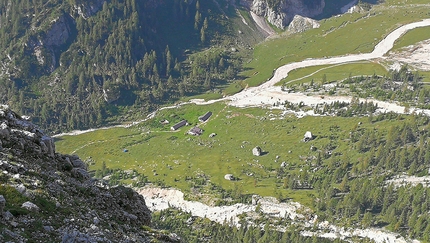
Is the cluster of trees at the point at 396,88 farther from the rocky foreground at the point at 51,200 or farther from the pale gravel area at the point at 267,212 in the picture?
the rocky foreground at the point at 51,200

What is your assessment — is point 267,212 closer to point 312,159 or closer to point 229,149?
point 312,159

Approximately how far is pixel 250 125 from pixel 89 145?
9522 centimetres

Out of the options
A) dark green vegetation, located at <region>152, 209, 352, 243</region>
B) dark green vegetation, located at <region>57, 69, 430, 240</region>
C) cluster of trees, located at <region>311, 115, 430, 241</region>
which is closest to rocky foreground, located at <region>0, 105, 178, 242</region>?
dark green vegetation, located at <region>152, 209, 352, 243</region>

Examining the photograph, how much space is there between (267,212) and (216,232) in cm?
2236

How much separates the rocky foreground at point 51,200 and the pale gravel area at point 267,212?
92722 mm

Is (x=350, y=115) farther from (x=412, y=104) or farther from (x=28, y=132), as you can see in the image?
(x=28, y=132)

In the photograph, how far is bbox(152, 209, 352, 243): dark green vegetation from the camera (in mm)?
107688

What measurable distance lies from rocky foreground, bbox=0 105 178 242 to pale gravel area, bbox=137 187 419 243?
304 feet

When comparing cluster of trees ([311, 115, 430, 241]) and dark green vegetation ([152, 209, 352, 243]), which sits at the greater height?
cluster of trees ([311, 115, 430, 241])

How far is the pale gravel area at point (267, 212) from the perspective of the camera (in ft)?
367

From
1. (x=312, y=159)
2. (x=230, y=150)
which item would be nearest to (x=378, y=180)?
(x=312, y=159)

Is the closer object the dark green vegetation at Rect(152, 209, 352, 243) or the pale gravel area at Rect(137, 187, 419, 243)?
the dark green vegetation at Rect(152, 209, 352, 243)

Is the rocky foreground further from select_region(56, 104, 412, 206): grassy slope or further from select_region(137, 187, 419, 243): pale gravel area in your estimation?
select_region(56, 104, 412, 206): grassy slope

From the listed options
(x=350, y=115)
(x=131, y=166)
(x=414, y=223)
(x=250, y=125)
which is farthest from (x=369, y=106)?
(x=131, y=166)
